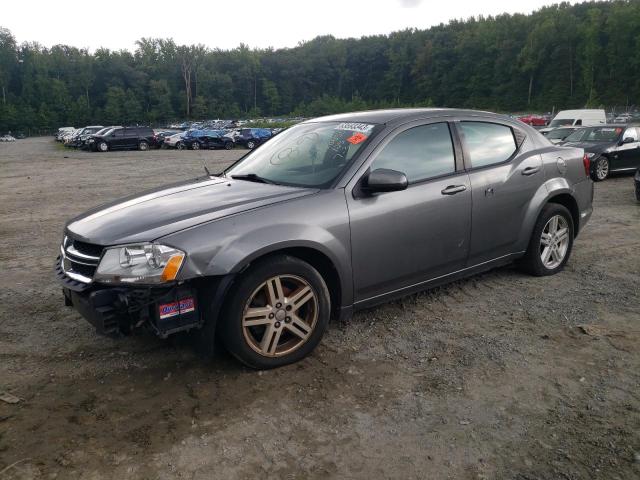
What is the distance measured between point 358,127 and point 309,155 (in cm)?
45

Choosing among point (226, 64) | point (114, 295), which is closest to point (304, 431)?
point (114, 295)

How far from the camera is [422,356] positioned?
11.8 ft

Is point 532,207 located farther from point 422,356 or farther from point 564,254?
point 422,356

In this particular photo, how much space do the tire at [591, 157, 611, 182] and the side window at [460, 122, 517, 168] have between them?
29.7ft

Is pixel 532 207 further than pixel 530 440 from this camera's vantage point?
Yes

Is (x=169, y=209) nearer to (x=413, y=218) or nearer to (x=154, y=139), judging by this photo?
(x=413, y=218)

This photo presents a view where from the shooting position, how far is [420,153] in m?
4.16

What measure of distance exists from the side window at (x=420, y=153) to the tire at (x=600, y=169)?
9.89 meters

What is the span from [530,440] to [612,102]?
98825 mm

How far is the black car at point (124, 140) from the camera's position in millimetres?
34000

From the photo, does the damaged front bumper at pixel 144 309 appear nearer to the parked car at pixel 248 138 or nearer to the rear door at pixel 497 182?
the rear door at pixel 497 182

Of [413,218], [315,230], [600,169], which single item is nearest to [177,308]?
[315,230]

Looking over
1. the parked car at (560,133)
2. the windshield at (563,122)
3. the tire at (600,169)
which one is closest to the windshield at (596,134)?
the tire at (600,169)

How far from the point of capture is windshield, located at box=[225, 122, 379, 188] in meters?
3.89
